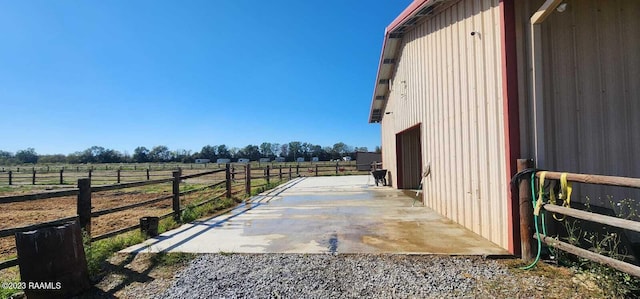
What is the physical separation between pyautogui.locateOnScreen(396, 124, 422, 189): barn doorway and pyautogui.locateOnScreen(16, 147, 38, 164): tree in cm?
10120

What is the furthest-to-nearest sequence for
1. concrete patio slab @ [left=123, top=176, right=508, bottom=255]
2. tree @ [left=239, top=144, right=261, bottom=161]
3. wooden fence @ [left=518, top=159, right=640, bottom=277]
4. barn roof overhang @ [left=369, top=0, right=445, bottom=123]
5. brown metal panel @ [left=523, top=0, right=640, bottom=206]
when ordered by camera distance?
tree @ [left=239, top=144, right=261, bottom=161] → barn roof overhang @ [left=369, top=0, right=445, bottom=123] → concrete patio slab @ [left=123, top=176, right=508, bottom=255] → brown metal panel @ [left=523, top=0, right=640, bottom=206] → wooden fence @ [left=518, top=159, right=640, bottom=277]

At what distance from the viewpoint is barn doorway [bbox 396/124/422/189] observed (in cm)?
1041

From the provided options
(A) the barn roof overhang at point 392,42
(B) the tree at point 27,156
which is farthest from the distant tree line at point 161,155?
(A) the barn roof overhang at point 392,42

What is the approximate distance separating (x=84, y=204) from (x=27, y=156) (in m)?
108

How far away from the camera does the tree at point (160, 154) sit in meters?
78.2

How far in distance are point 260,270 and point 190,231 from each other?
223 cm

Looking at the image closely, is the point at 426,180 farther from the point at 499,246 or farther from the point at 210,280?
the point at 210,280

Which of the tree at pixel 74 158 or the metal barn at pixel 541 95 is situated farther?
the tree at pixel 74 158

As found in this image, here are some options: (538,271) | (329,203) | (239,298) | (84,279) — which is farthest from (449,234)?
(84,279)

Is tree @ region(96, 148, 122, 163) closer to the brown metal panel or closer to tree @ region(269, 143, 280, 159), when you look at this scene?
tree @ region(269, 143, 280, 159)

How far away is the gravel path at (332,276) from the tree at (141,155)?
280 ft

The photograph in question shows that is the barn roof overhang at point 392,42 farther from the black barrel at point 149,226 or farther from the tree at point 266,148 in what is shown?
the tree at point 266,148

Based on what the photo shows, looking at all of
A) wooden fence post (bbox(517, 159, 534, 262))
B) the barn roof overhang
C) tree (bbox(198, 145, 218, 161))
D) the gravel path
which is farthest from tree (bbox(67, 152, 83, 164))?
wooden fence post (bbox(517, 159, 534, 262))

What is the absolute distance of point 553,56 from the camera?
3689 mm
